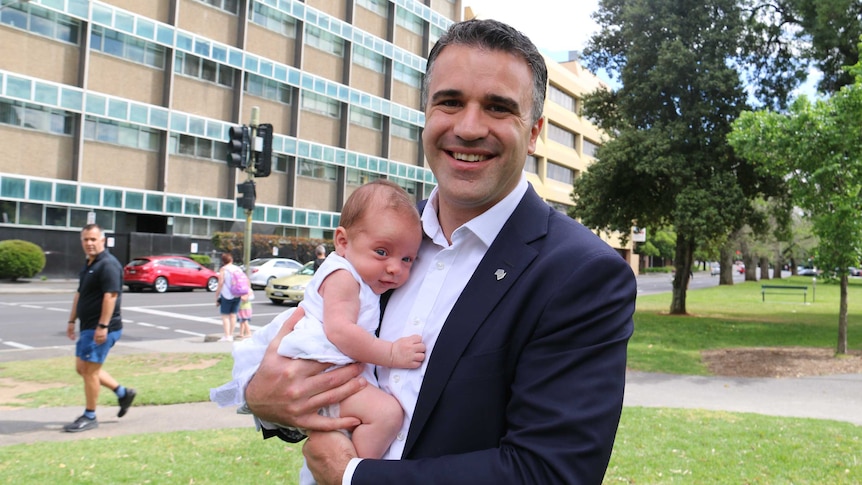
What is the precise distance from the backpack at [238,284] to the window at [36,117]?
20.3 meters

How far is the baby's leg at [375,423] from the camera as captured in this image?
1899 millimetres

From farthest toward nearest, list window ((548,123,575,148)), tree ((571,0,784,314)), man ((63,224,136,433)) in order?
1. window ((548,123,575,148))
2. tree ((571,0,784,314))
3. man ((63,224,136,433))

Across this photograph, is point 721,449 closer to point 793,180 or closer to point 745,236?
point 793,180

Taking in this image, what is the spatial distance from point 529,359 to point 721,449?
573cm

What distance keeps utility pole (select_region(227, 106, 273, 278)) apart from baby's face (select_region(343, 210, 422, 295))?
431 inches

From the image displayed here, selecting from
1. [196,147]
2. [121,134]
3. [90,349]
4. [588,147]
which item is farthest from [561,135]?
[90,349]

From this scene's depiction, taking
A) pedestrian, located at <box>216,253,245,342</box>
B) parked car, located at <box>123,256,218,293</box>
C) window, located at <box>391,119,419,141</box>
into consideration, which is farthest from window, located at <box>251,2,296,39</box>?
pedestrian, located at <box>216,253,245,342</box>

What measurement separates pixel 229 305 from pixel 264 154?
10.4 feet

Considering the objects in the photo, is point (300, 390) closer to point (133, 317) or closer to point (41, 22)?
point (133, 317)

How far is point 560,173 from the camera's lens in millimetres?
72312

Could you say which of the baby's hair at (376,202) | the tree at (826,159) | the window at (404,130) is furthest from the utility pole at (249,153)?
the window at (404,130)

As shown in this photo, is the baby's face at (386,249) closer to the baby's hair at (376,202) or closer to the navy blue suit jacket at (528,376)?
the baby's hair at (376,202)

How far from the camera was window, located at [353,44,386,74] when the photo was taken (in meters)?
45.6

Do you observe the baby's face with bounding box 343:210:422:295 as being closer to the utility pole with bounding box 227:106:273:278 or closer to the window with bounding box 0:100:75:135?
the utility pole with bounding box 227:106:273:278
